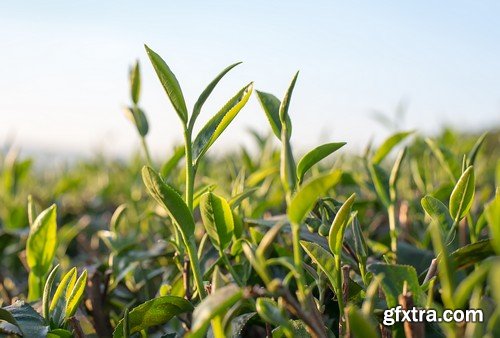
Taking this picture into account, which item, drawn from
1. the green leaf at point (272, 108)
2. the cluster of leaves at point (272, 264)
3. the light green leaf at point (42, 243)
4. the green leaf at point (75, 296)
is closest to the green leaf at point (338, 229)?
the cluster of leaves at point (272, 264)

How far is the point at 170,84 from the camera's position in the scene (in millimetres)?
810

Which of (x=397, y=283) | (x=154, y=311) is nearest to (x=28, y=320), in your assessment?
(x=154, y=311)

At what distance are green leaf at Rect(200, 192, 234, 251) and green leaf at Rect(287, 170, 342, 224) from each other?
26 centimetres

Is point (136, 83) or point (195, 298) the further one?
point (136, 83)

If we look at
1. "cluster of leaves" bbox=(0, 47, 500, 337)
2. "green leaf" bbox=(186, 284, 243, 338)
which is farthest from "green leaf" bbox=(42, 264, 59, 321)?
"green leaf" bbox=(186, 284, 243, 338)

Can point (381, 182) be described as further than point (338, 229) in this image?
Yes

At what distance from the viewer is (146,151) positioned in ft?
3.83

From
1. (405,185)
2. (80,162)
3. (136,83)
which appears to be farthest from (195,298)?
(80,162)

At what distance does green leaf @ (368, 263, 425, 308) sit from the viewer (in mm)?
737

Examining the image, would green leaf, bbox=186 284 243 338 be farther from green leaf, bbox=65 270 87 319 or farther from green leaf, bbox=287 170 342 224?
green leaf, bbox=65 270 87 319

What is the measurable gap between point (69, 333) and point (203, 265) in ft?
1.03

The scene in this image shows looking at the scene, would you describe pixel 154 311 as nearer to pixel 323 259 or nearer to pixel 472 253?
pixel 323 259

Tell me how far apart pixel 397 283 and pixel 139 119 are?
647mm

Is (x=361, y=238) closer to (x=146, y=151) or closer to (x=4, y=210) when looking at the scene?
(x=146, y=151)
